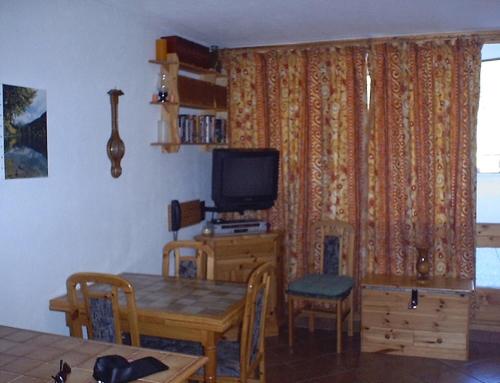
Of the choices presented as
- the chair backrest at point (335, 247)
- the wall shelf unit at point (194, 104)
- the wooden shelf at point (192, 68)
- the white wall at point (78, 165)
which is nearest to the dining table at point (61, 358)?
the white wall at point (78, 165)

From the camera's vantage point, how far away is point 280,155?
4.80 meters

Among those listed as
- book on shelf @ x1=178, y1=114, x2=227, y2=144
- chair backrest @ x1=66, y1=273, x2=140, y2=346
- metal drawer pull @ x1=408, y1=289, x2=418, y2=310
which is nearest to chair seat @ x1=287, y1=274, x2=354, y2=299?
metal drawer pull @ x1=408, y1=289, x2=418, y2=310

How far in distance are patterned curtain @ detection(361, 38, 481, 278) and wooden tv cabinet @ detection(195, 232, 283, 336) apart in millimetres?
822

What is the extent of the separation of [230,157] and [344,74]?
1160mm

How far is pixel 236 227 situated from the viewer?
448 cm

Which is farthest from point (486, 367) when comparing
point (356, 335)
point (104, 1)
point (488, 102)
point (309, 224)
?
point (104, 1)

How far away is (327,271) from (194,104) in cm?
175

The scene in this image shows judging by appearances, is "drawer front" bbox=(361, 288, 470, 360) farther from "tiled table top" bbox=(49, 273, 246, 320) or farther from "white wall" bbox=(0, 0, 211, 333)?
"white wall" bbox=(0, 0, 211, 333)

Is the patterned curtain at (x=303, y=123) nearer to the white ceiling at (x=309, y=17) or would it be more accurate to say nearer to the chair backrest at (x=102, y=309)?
the white ceiling at (x=309, y=17)

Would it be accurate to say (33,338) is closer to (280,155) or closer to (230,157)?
(230,157)

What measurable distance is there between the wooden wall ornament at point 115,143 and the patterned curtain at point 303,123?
1.58 m

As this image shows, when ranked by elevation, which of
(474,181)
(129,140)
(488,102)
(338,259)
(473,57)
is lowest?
(338,259)

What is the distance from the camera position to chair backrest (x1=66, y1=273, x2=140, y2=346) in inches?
98.4

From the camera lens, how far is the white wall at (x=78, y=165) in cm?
273
